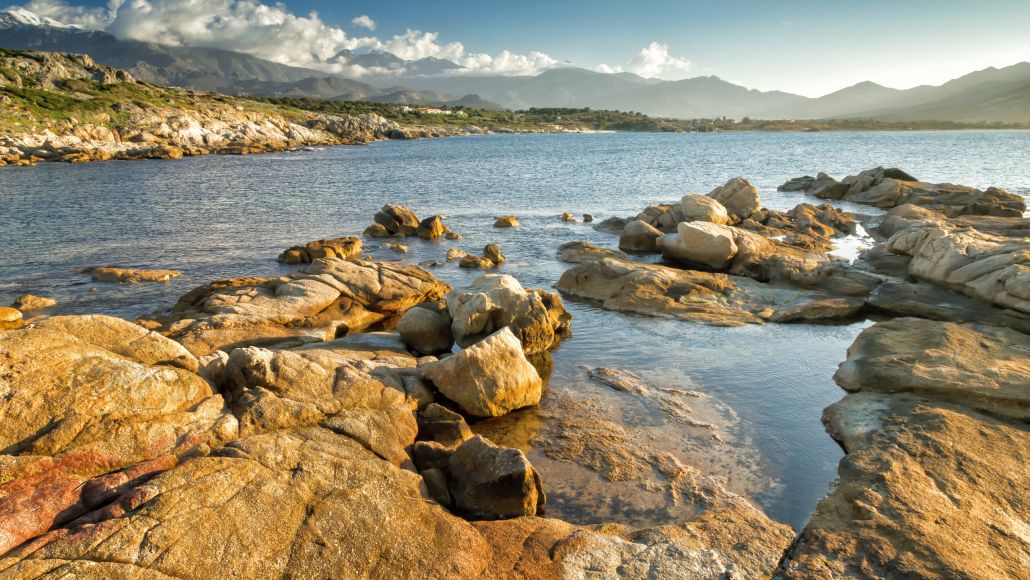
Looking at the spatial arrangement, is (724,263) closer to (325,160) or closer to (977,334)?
(977,334)

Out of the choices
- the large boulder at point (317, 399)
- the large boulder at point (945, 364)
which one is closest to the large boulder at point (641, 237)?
the large boulder at point (945, 364)

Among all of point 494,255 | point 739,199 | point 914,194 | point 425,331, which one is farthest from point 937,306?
point 914,194

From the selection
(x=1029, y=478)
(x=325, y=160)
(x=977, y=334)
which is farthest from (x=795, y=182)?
(x=325, y=160)

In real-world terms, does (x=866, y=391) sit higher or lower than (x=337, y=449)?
lower

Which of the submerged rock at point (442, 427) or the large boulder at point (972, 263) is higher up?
the large boulder at point (972, 263)

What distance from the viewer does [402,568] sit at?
7.07 meters

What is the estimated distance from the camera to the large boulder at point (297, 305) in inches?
621

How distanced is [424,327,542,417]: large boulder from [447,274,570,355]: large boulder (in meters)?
3.18

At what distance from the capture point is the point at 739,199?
36.7 metres

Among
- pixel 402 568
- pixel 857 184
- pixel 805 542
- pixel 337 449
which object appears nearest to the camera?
pixel 402 568

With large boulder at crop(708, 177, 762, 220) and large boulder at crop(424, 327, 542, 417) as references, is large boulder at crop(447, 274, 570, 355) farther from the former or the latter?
large boulder at crop(708, 177, 762, 220)

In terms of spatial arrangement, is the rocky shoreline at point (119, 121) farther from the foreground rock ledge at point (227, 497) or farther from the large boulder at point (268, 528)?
the large boulder at point (268, 528)

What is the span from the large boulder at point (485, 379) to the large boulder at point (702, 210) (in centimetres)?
2127

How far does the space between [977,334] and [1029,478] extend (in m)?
6.46
